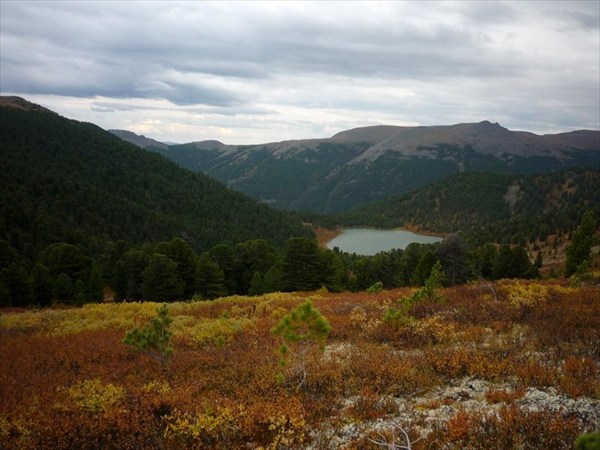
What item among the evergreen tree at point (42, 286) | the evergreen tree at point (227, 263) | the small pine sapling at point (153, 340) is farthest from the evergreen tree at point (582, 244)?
the evergreen tree at point (42, 286)

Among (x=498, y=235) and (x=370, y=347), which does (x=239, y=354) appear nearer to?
(x=370, y=347)

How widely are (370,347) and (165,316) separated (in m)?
7.16

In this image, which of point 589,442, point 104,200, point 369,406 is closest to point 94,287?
point 369,406

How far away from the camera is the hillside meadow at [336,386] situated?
8117mm

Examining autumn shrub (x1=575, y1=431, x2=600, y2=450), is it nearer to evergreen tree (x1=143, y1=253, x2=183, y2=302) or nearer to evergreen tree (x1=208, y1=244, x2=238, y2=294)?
evergreen tree (x1=143, y1=253, x2=183, y2=302)

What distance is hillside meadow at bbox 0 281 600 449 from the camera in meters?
8.12

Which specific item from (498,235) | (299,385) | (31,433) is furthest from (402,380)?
(498,235)

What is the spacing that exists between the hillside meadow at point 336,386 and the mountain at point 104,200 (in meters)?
90.9

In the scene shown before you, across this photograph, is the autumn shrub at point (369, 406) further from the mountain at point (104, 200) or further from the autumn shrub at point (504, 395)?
the mountain at point (104, 200)

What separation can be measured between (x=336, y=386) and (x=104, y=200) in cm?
14314

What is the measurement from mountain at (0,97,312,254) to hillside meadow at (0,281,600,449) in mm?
90920

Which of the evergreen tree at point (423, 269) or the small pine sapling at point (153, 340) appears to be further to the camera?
the evergreen tree at point (423, 269)

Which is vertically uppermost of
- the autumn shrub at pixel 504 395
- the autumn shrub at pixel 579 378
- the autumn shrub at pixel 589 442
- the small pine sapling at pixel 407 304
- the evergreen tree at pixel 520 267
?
the autumn shrub at pixel 589 442

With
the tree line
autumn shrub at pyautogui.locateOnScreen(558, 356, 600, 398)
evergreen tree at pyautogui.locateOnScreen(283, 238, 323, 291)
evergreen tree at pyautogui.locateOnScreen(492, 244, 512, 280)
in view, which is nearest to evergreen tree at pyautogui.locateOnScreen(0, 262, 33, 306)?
the tree line
